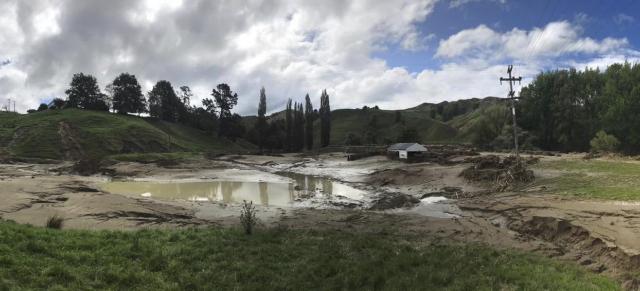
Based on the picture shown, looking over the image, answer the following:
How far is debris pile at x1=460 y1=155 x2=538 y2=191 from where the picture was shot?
28.8 metres

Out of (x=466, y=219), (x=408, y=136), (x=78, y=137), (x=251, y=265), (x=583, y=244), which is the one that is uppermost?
(x=78, y=137)

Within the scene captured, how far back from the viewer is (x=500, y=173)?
101ft

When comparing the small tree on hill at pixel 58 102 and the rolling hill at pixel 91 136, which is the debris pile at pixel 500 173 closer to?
the rolling hill at pixel 91 136

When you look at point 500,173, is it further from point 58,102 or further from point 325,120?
point 58,102

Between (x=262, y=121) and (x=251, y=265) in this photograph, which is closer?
(x=251, y=265)

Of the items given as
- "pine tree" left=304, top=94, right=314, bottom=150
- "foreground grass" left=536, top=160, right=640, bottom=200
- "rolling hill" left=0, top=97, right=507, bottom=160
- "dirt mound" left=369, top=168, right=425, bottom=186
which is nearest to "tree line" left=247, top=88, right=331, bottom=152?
"pine tree" left=304, top=94, right=314, bottom=150

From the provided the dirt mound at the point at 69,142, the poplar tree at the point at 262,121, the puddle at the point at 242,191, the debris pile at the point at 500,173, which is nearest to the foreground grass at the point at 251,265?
the puddle at the point at 242,191

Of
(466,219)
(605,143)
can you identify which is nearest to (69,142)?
(466,219)

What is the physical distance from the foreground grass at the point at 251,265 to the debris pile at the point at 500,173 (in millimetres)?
17415

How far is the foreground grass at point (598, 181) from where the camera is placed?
2067 cm

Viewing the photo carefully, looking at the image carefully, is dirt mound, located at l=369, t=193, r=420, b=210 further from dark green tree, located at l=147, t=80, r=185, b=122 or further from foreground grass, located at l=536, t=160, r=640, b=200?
dark green tree, located at l=147, t=80, r=185, b=122

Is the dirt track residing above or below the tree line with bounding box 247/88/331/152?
below

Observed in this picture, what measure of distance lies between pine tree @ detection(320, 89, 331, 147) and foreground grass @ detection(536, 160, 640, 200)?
73.7 metres

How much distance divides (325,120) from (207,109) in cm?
3775
